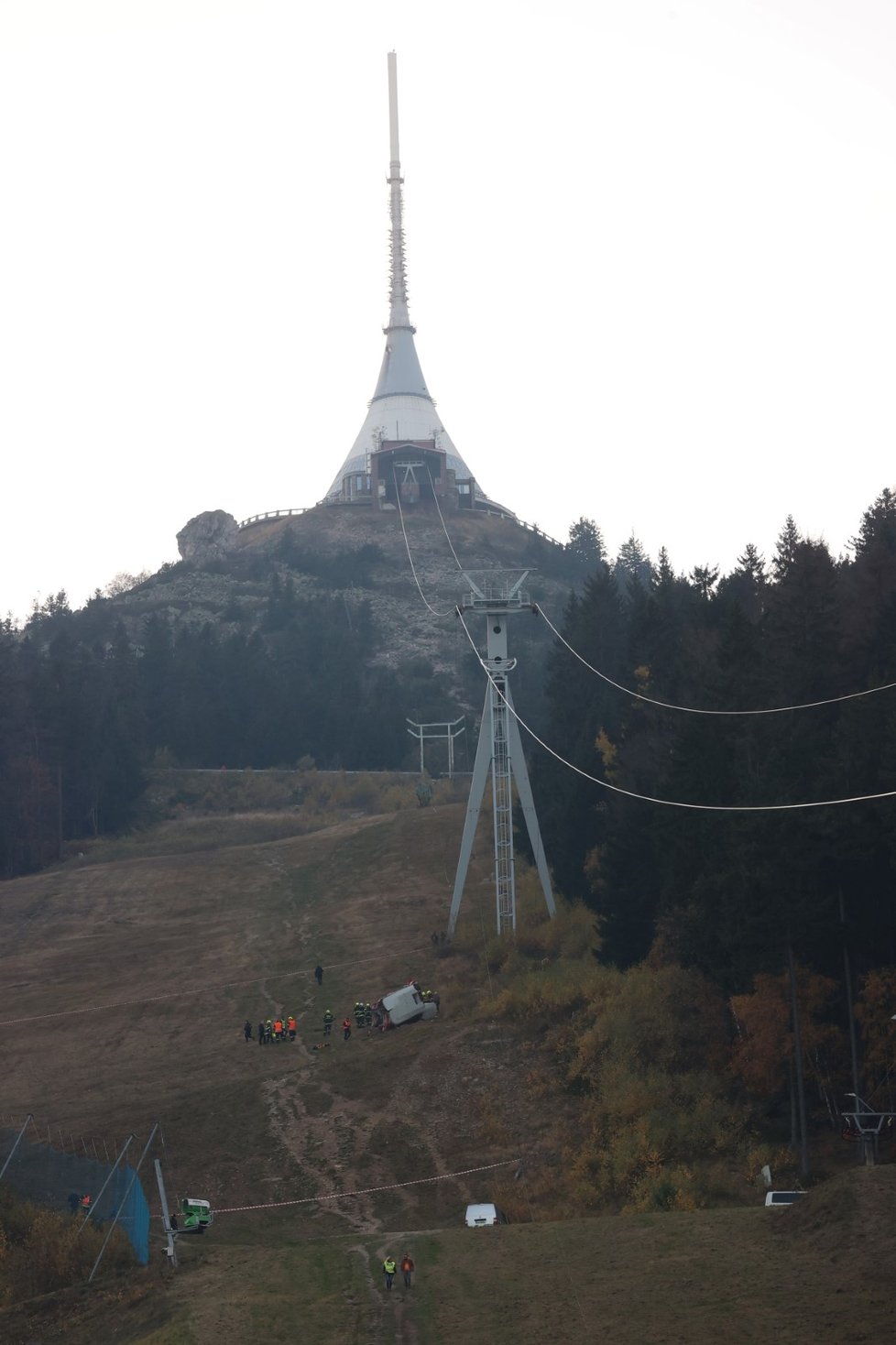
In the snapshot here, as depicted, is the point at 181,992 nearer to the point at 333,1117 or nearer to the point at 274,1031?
the point at 274,1031

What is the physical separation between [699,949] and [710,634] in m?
20.0

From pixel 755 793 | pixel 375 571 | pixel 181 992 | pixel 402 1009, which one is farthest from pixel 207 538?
pixel 755 793

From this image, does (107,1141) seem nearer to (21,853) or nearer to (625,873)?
(625,873)

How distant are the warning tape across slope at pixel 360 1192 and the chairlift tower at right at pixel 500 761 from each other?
16.4m

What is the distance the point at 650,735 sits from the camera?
50.8 metres

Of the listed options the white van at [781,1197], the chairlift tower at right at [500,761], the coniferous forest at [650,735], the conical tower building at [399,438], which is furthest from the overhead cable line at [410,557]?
the white van at [781,1197]

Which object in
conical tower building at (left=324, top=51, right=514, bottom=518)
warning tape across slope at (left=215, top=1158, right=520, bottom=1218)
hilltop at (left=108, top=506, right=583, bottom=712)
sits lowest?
warning tape across slope at (left=215, top=1158, right=520, bottom=1218)

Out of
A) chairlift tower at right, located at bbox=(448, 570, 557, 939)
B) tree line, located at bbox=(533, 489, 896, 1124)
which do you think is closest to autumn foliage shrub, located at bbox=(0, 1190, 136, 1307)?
tree line, located at bbox=(533, 489, 896, 1124)

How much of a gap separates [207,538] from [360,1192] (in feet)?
364

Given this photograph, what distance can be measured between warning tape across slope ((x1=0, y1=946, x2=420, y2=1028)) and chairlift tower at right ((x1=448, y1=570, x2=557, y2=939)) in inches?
178

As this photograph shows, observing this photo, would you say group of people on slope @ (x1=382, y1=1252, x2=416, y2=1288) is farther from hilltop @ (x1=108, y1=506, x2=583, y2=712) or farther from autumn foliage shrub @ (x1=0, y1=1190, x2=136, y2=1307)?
hilltop @ (x1=108, y1=506, x2=583, y2=712)

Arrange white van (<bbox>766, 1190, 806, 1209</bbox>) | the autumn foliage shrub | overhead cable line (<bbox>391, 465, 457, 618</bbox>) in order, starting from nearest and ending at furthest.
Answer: the autumn foliage shrub < white van (<bbox>766, 1190, 806, 1209</bbox>) < overhead cable line (<bbox>391, 465, 457, 618</bbox>)

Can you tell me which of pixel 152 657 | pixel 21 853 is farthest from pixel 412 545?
pixel 21 853

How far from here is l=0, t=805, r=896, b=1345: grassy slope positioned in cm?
2178
